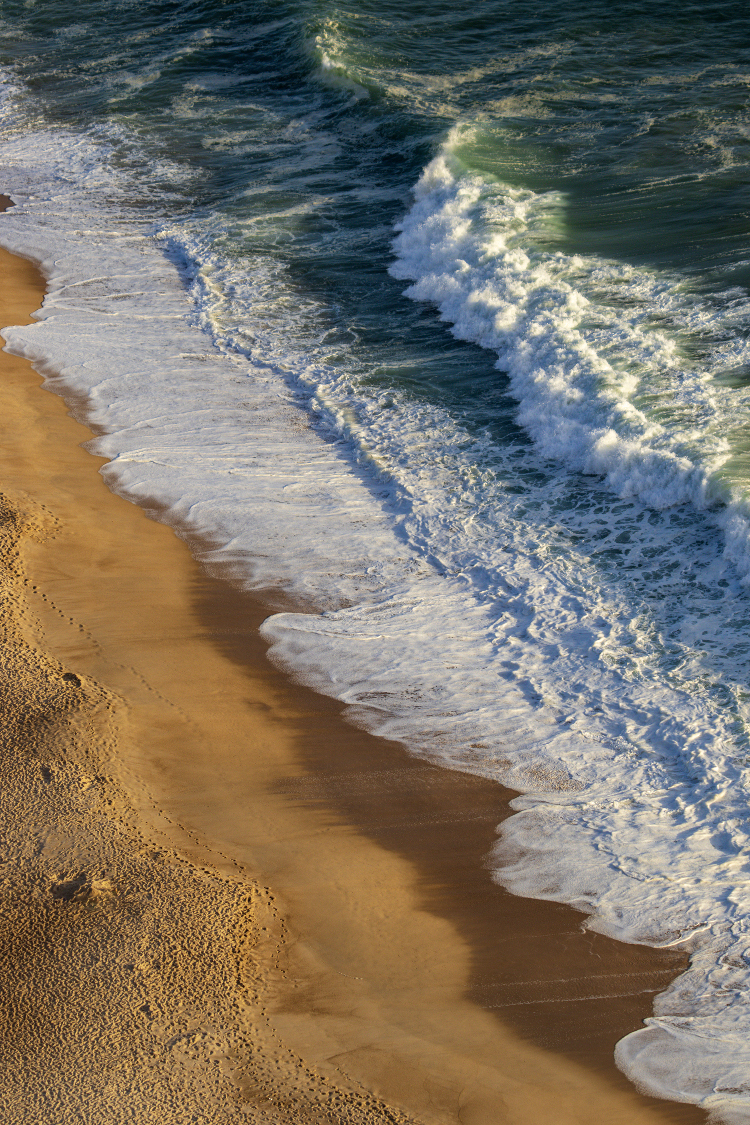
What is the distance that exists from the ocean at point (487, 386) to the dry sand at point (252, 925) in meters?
0.26

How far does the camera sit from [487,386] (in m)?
8.85

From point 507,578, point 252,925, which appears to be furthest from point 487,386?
point 252,925

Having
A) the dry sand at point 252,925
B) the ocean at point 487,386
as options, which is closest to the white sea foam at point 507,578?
the ocean at point 487,386

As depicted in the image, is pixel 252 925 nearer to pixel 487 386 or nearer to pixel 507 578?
pixel 507 578

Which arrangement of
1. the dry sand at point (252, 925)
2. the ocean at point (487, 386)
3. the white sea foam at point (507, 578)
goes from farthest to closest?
the ocean at point (487, 386), the white sea foam at point (507, 578), the dry sand at point (252, 925)

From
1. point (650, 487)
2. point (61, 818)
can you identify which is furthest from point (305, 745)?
point (650, 487)

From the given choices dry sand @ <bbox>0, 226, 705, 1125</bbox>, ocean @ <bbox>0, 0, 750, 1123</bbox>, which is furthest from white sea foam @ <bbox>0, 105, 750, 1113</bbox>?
dry sand @ <bbox>0, 226, 705, 1125</bbox>

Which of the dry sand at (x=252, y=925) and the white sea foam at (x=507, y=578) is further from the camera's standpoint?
the white sea foam at (x=507, y=578)

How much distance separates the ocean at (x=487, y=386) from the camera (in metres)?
4.81

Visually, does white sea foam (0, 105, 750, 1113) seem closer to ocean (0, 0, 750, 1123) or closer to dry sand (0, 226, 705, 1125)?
ocean (0, 0, 750, 1123)

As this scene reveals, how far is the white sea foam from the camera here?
4.37 m

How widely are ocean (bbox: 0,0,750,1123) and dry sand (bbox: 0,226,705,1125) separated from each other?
26cm

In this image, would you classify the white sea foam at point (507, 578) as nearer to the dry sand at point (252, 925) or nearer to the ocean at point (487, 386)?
the ocean at point (487, 386)

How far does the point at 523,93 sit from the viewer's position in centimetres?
1541
